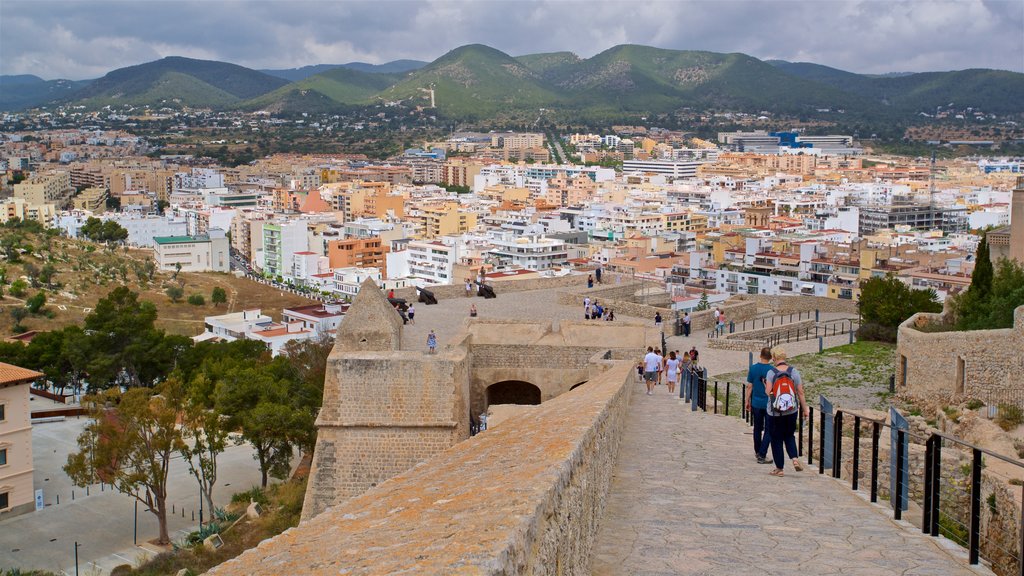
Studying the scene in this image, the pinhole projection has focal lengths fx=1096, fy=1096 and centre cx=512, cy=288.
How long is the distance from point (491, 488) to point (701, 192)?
100 meters

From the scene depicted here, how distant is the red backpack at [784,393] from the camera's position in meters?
5.73

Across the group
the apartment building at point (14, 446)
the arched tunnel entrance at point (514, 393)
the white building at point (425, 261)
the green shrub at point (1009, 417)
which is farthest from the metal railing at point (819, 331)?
the white building at point (425, 261)

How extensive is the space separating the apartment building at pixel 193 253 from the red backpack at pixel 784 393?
6926 centimetres

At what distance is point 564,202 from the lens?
107 metres

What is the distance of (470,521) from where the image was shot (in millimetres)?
2699

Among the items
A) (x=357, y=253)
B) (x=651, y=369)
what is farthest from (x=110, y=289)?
(x=651, y=369)

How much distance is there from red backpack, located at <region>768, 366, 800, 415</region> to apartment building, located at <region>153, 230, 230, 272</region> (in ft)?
227

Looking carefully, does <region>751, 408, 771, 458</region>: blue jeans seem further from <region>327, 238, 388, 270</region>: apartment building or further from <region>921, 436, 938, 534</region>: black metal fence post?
<region>327, 238, 388, 270</region>: apartment building

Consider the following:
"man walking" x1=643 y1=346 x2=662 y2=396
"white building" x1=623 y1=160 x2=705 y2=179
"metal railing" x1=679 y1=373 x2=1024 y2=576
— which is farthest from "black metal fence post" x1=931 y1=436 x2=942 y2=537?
"white building" x1=623 y1=160 x2=705 y2=179

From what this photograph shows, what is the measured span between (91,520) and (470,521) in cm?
1690

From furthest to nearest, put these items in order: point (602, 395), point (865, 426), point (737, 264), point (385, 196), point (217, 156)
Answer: point (217, 156)
point (385, 196)
point (737, 264)
point (865, 426)
point (602, 395)

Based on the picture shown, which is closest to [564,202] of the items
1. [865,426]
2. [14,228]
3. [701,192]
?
[701,192]

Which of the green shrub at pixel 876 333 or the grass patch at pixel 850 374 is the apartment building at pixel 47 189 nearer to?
the green shrub at pixel 876 333

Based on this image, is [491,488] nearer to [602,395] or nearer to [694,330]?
[602,395]
